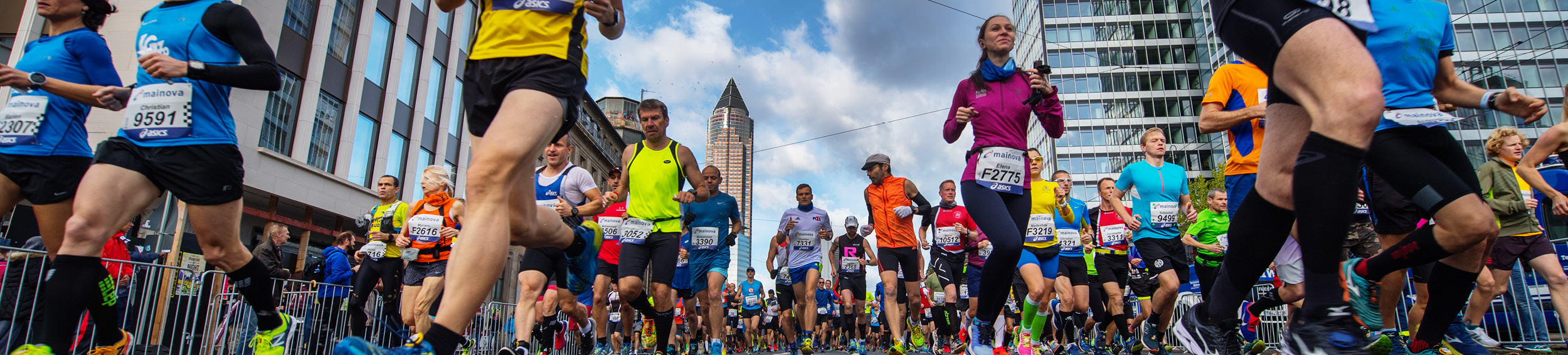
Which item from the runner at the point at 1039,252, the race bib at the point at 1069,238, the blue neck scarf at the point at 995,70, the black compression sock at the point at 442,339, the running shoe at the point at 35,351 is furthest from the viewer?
the race bib at the point at 1069,238

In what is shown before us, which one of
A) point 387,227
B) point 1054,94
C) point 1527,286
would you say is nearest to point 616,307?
point 387,227

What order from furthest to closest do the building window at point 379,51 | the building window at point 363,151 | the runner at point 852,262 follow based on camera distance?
the building window at point 379,51
the building window at point 363,151
the runner at point 852,262

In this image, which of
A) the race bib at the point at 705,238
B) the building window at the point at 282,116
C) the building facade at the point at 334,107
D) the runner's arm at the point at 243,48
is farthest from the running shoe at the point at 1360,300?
the building window at the point at 282,116

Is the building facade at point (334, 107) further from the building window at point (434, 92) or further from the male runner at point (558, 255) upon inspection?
the male runner at point (558, 255)

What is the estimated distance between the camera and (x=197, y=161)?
3342mm

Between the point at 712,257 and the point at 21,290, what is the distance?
17.1ft

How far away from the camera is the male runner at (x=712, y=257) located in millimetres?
7922

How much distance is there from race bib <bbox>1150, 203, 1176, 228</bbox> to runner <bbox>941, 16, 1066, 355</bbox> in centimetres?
215

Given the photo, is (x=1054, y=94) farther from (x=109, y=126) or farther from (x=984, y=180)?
(x=109, y=126)

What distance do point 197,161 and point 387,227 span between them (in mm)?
4945

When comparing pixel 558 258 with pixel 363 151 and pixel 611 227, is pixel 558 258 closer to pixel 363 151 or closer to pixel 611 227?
pixel 611 227

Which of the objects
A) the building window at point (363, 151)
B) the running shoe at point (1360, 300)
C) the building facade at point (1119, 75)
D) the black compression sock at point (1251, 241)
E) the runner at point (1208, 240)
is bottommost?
the running shoe at point (1360, 300)

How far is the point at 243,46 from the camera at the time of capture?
361cm

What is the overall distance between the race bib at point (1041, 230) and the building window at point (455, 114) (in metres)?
21.2
